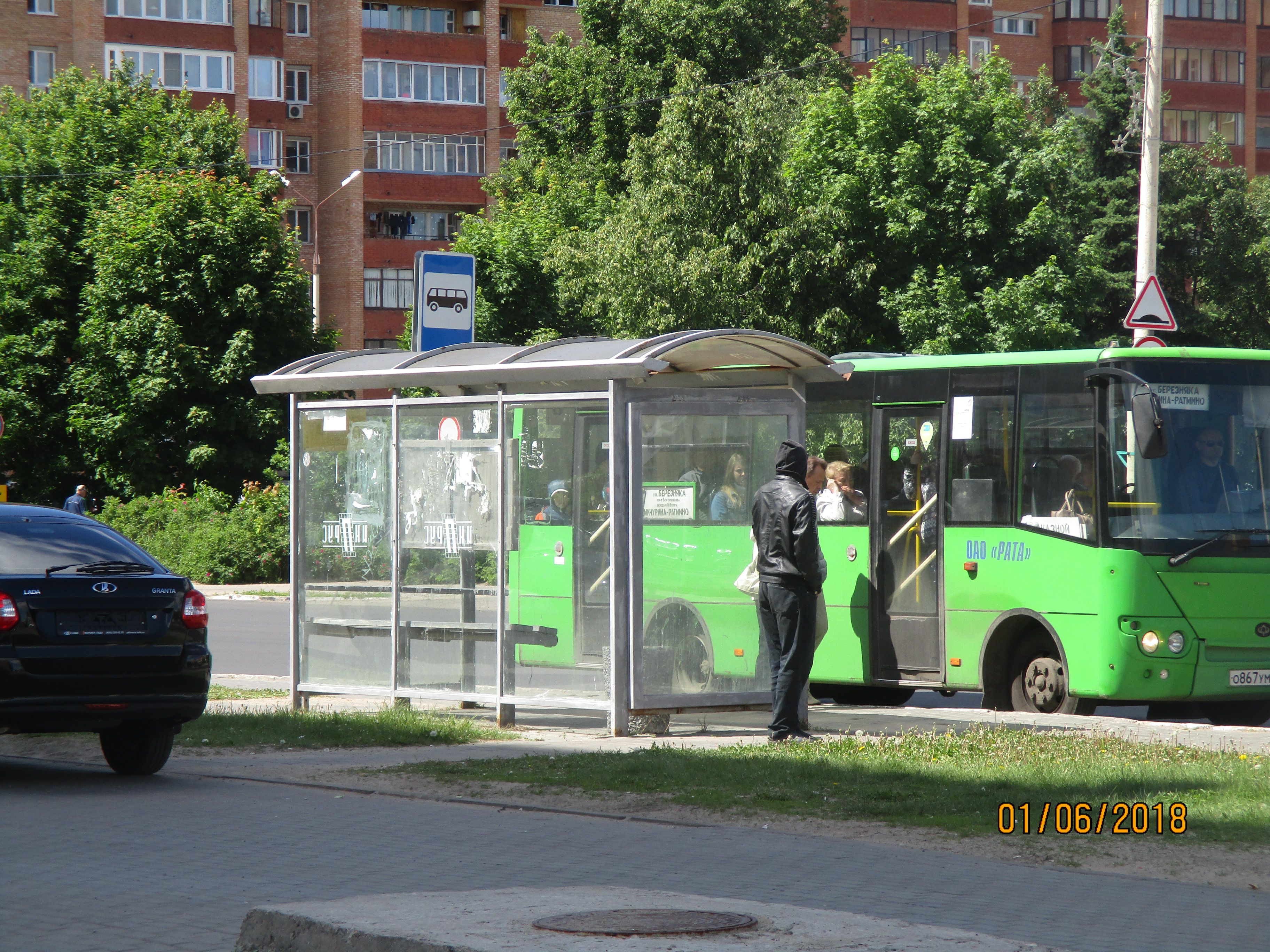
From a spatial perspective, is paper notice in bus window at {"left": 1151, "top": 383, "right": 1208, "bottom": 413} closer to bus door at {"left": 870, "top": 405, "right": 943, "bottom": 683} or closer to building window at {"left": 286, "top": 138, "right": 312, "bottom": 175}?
bus door at {"left": 870, "top": 405, "right": 943, "bottom": 683}

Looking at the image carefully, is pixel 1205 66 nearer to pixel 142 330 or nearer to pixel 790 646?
pixel 142 330

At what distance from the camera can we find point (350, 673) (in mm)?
13203

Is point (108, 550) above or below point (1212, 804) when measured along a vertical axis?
above

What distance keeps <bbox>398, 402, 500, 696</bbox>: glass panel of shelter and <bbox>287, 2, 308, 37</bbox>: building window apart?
55.7 m

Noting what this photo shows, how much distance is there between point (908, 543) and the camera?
13.9 m

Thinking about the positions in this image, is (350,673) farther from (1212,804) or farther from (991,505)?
(1212,804)

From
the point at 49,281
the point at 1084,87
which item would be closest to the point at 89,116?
the point at 49,281

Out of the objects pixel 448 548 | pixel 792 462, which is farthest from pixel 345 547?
pixel 792 462

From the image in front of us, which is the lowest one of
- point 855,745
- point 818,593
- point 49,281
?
point 855,745

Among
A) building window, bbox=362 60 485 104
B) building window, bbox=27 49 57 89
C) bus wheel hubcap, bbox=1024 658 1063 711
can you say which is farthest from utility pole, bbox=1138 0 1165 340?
building window, bbox=27 49 57 89

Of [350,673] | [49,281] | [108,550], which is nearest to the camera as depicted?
[108,550]

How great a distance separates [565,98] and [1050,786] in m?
→ 44.5

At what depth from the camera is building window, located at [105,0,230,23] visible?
5800 cm
